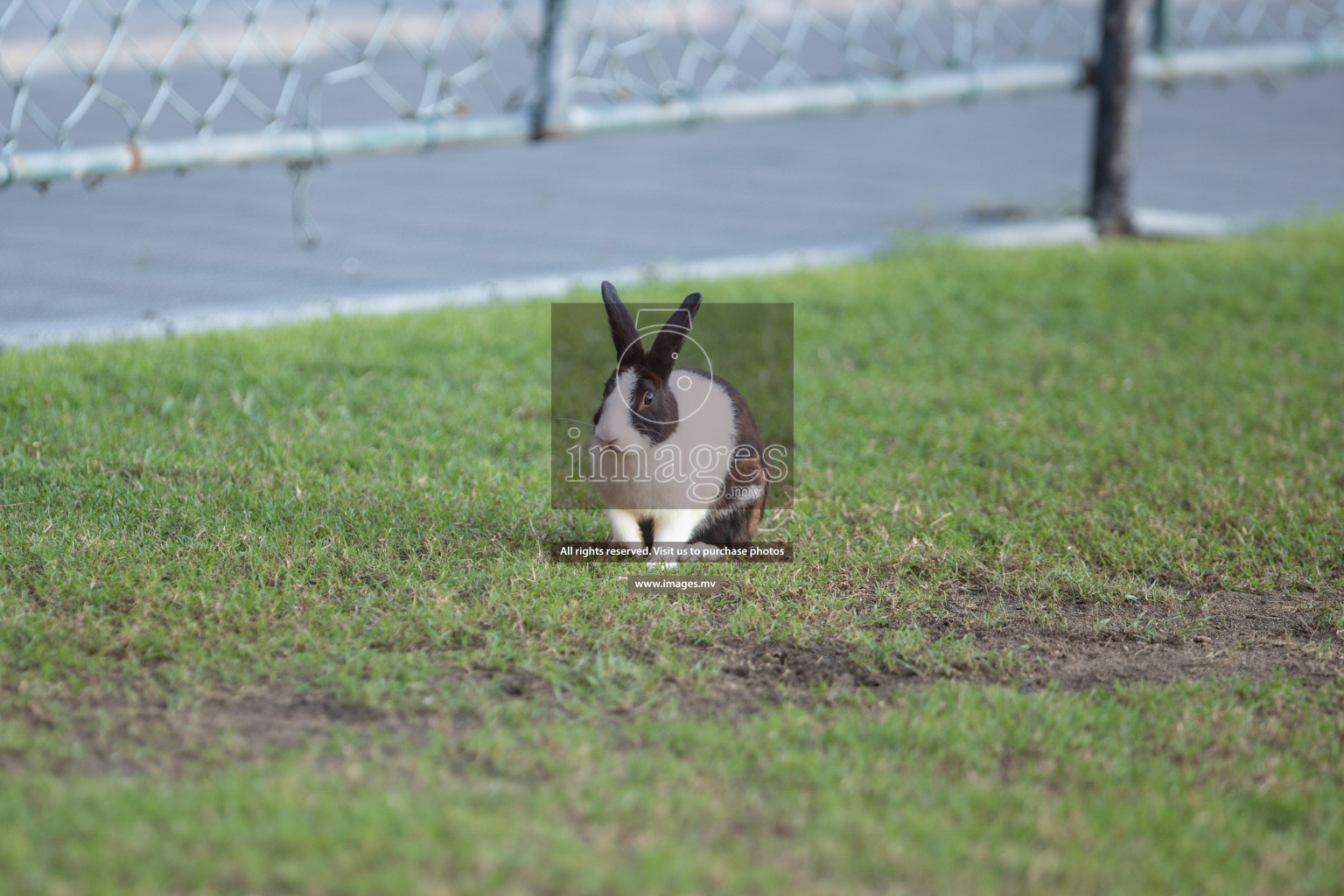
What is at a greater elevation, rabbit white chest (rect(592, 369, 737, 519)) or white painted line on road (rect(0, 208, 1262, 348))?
white painted line on road (rect(0, 208, 1262, 348))

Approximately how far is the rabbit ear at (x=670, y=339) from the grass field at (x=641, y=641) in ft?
1.71

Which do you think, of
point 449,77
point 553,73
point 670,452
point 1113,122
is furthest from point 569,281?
point 449,77

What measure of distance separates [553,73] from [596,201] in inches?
68.0

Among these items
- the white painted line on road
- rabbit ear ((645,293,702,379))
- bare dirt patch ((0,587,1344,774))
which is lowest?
bare dirt patch ((0,587,1344,774))

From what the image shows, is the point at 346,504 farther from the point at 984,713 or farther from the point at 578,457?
the point at 984,713

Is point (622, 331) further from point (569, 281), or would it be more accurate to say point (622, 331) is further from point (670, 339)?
point (569, 281)

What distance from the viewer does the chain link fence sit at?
15.9ft

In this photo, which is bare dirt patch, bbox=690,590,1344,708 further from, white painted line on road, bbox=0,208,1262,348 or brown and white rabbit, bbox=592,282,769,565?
white painted line on road, bbox=0,208,1262,348

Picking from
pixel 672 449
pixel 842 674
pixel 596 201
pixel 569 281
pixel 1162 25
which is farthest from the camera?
pixel 596 201

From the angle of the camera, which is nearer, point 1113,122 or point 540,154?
point 1113,122

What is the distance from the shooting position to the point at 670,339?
281 cm

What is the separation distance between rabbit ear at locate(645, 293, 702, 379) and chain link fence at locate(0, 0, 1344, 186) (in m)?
2.44

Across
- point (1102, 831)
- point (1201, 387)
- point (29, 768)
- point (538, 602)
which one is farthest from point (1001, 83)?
point (29, 768)

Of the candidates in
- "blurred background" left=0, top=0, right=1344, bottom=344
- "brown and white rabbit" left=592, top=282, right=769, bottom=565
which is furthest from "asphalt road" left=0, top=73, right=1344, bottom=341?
"brown and white rabbit" left=592, top=282, right=769, bottom=565
